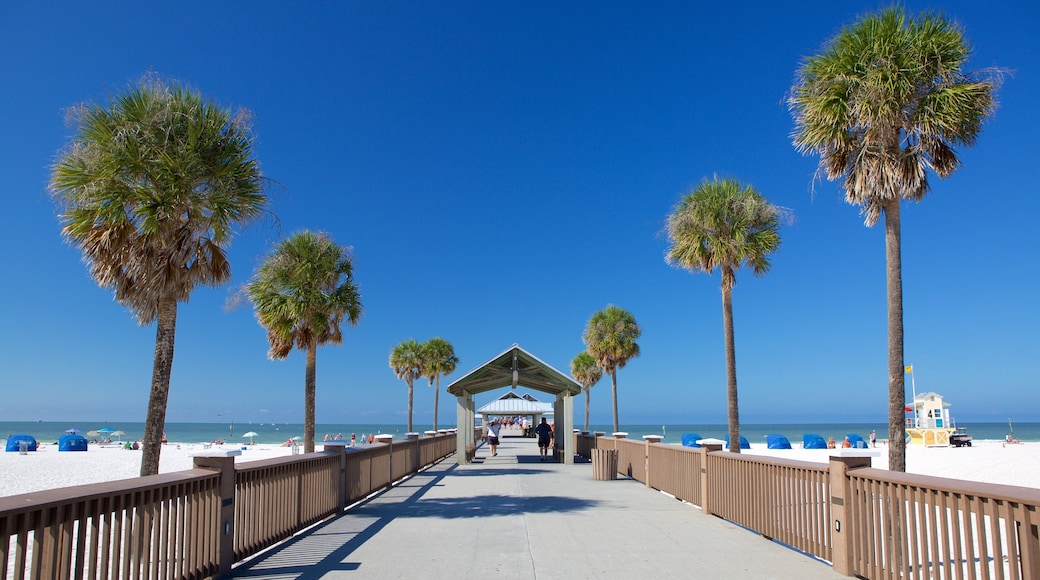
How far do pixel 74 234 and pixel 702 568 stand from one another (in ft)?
29.0

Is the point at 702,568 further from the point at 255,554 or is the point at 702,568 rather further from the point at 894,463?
the point at 255,554

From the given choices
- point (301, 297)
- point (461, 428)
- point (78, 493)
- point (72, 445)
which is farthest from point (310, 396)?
point (72, 445)

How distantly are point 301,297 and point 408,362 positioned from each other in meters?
26.6

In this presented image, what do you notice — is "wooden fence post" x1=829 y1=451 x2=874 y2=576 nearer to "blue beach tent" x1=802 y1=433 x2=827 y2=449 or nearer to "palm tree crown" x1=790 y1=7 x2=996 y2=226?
"palm tree crown" x1=790 y1=7 x2=996 y2=226

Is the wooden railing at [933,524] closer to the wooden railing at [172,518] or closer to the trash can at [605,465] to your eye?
the wooden railing at [172,518]

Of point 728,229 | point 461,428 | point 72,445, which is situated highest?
point 728,229

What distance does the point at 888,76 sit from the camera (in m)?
9.16

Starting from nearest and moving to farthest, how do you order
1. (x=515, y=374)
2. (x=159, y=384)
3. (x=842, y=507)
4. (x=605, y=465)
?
(x=842, y=507) → (x=159, y=384) → (x=605, y=465) → (x=515, y=374)

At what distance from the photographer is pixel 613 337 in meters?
35.8

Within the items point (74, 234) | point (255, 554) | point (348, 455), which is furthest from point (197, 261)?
point (255, 554)

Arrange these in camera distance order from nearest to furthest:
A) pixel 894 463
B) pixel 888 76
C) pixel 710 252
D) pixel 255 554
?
pixel 255 554 < pixel 894 463 < pixel 888 76 < pixel 710 252

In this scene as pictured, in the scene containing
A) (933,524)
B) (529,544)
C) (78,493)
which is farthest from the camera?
(529,544)

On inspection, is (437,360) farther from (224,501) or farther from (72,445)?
(224,501)

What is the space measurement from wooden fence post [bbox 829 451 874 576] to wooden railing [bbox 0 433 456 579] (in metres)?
5.66
